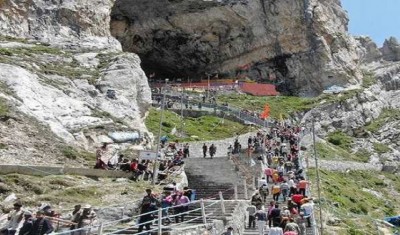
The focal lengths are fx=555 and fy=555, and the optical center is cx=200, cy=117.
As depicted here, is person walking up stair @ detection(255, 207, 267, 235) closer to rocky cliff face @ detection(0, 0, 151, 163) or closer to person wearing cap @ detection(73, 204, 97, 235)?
person wearing cap @ detection(73, 204, 97, 235)

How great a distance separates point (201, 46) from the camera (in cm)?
7681

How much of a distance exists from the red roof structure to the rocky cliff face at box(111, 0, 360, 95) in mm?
2674

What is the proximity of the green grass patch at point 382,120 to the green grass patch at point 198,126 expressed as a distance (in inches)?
829

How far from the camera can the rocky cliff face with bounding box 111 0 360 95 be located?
73.5m

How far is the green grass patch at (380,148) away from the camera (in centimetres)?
6122

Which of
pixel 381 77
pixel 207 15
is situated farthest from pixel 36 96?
pixel 381 77

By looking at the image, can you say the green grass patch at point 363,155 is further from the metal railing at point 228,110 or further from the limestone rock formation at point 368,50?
the limestone rock formation at point 368,50

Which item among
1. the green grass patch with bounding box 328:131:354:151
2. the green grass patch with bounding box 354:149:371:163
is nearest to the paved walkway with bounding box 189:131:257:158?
the green grass patch with bounding box 354:149:371:163

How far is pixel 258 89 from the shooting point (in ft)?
245

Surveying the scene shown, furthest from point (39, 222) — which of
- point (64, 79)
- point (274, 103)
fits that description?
point (274, 103)

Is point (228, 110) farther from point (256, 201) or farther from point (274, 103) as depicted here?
point (256, 201)

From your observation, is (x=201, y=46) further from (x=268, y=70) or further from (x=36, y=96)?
(x=36, y=96)

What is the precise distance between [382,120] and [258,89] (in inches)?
648

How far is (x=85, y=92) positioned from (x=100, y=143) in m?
5.97
